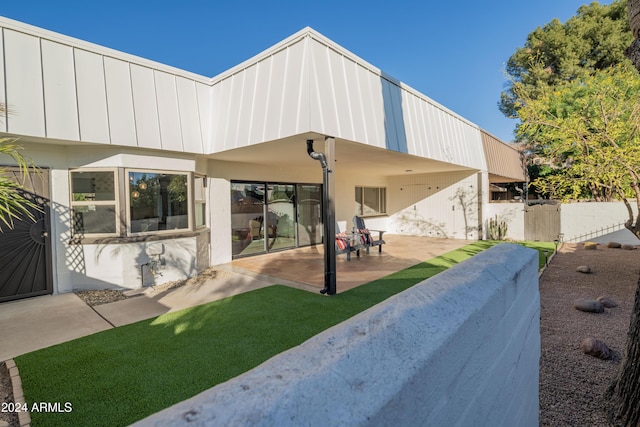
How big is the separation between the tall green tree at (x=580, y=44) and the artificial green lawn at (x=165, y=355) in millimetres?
14551

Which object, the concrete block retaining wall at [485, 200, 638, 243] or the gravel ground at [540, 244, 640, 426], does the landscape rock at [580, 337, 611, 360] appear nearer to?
the gravel ground at [540, 244, 640, 426]

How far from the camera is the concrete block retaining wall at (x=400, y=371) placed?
52 cm

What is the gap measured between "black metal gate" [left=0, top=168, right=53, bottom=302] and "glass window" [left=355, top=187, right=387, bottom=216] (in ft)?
30.8

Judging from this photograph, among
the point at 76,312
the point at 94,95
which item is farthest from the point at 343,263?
the point at 94,95

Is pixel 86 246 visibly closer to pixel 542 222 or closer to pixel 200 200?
pixel 200 200

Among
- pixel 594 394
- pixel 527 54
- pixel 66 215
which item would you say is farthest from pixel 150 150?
pixel 527 54

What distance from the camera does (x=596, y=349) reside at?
3.14m

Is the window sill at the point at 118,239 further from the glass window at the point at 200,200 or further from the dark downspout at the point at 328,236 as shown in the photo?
the dark downspout at the point at 328,236

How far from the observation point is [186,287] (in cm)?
581

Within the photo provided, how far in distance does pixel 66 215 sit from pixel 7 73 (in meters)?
2.34

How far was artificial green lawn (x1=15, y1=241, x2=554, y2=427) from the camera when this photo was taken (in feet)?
8.19

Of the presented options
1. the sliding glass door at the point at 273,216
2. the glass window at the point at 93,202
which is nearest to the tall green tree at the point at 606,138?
the sliding glass door at the point at 273,216

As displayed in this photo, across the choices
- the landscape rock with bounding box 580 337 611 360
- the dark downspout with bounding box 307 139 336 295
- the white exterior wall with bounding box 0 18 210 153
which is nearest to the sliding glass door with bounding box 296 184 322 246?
the white exterior wall with bounding box 0 18 210 153

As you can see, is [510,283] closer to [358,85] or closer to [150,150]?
[358,85]
